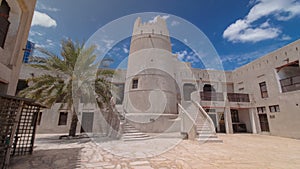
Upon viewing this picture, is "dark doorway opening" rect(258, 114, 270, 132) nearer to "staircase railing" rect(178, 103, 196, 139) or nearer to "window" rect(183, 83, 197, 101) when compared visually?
"window" rect(183, 83, 197, 101)

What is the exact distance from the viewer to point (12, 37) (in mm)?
4738

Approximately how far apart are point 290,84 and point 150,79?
39.7 feet

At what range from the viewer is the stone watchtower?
10906 mm

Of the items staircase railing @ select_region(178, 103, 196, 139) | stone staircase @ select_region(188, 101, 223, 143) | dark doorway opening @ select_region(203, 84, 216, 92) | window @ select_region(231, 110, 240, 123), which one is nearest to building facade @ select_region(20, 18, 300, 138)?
window @ select_region(231, 110, 240, 123)

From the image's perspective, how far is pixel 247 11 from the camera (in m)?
9.40

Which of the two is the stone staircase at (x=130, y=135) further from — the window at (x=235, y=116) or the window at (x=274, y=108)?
the window at (x=235, y=116)

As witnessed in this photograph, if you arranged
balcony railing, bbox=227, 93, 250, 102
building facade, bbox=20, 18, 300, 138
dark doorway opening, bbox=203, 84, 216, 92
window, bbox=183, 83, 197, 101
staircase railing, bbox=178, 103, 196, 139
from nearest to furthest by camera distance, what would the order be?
staircase railing, bbox=178, 103, 196, 139 < building facade, bbox=20, 18, 300, 138 < balcony railing, bbox=227, 93, 250, 102 < window, bbox=183, 83, 197, 101 < dark doorway opening, bbox=203, 84, 216, 92

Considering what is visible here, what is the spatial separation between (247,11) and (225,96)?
26.3 ft

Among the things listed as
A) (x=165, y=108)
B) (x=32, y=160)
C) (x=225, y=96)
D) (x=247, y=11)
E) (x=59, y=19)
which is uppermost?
(x=247, y=11)

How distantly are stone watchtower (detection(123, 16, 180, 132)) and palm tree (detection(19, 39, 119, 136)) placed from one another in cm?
258

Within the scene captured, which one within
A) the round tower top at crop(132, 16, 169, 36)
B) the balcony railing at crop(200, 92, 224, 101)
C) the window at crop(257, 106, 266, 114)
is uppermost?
the round tower top at crop(132, 16, 169, 36)

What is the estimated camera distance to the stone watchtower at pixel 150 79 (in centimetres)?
1091

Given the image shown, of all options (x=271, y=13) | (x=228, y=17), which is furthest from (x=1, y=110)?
(x=271, y=13)

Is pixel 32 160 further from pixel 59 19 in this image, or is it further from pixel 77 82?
pixel 59 19
